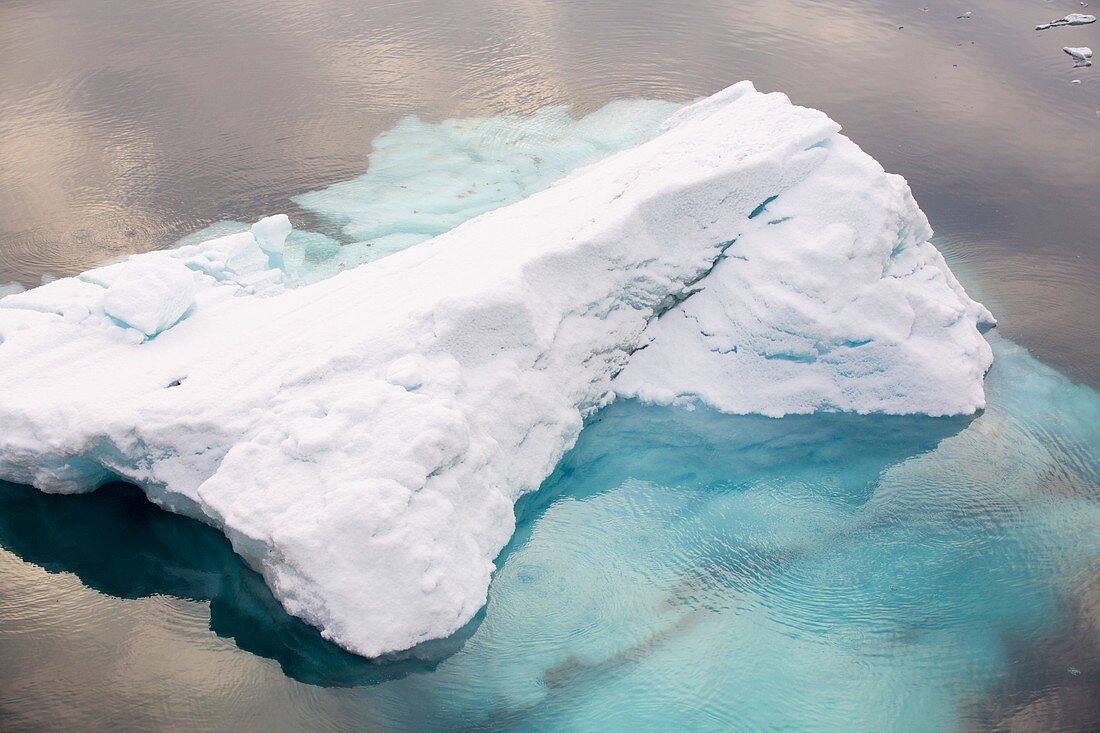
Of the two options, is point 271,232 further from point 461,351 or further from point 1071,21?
point 1071,21

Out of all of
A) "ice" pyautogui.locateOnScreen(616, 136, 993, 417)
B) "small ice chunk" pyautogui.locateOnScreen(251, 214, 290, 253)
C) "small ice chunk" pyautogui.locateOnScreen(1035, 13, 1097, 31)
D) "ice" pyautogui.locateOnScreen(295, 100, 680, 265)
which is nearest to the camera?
"ice" pyautogui.locateOnScreen(616, 136, 993, 417)

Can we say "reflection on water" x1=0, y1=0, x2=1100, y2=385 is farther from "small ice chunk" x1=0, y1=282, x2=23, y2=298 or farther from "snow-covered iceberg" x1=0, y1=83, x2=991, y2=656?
"snow-covered iceberg" x1=0, y1=83, x2=991, y2=656

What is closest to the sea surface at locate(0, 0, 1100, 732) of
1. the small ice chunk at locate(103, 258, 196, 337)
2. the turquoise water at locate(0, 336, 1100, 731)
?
the turquoise water at locate(0, 336, 1100, 731)

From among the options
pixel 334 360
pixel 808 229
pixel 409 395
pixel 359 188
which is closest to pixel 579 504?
pixel 409 395

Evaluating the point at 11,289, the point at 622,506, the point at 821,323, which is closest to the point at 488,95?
the point at 11,289

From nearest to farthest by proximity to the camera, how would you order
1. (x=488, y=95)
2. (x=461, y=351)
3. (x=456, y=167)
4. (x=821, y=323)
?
(x=461, y=351), (x=821, y=323), (x=456, y=167), (x=488, y=95)

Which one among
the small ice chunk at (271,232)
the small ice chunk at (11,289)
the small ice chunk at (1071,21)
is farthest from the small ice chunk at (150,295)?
the small ice chunk at (1071,21)
